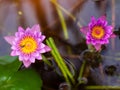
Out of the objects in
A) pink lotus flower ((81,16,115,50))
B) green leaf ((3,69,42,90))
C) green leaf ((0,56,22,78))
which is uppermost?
pink lotus flower ((81,16,115,50))

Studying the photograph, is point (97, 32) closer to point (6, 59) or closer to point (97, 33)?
point (97, 33)

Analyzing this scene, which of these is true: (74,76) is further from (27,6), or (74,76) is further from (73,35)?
(27,6)

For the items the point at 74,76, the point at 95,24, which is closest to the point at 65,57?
the point at 74,76

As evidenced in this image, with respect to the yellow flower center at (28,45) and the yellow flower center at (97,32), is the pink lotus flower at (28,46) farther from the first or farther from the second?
the yellow flower center at (97,32)

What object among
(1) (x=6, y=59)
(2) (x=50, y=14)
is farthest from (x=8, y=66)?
(2) (x=50, y=14)

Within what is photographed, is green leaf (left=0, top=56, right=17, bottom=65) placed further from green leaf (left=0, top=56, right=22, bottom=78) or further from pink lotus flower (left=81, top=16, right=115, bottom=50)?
pink lotus flower (left=81, top=16, right=115, bottom=50)

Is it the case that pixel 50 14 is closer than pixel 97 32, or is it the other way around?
pixel 97 32

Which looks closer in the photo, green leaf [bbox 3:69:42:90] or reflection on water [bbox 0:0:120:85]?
green leaf [bbox 3:69:42:90]

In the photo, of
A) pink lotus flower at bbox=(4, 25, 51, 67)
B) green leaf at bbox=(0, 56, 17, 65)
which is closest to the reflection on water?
green leaf at bbox=(0, 56, 17, 65)
